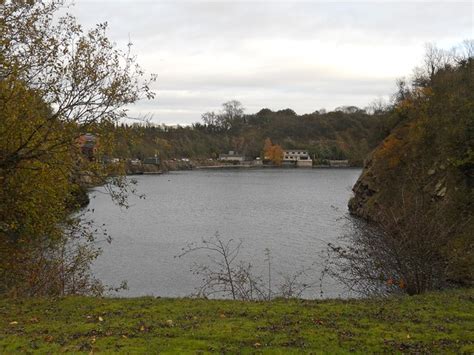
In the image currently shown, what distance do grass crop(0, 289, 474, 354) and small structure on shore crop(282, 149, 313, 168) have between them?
6957 inches

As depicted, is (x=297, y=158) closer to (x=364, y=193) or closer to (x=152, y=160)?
(x=152, y=160)

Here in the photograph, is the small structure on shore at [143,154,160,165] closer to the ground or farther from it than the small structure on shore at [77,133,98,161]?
closer to the ground

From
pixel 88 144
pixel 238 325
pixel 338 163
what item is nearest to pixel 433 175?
pixel 88 144

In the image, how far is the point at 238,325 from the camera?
964 cm

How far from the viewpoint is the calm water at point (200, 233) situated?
2483 cm

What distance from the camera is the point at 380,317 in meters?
10.3

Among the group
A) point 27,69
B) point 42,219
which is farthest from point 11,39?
point 42,219

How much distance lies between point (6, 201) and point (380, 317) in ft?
31.4

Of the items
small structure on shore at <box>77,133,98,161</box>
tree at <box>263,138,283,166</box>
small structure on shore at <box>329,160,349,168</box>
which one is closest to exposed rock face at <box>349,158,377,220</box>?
small structure on shore at <box>77,133,98,161</box>

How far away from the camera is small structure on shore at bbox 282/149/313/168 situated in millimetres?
188750

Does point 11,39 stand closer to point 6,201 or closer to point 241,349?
point 6,201

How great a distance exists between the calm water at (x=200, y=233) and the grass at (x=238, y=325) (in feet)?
32.1

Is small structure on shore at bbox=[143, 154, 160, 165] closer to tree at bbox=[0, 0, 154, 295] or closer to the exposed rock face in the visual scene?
the exposed rock face

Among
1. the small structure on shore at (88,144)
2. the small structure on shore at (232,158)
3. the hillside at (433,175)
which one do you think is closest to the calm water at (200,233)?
the hillside at (433,175)
